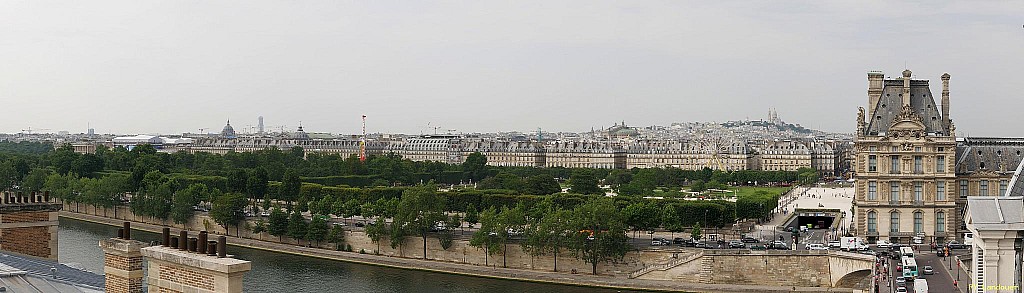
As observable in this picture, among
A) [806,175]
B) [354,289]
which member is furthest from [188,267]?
[806,175]

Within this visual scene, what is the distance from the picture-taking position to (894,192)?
47.9m

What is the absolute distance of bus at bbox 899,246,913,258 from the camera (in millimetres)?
41656

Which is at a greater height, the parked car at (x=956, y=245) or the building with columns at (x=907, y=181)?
the building with columns at (x=907, y=181)

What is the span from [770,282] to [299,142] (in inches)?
5895

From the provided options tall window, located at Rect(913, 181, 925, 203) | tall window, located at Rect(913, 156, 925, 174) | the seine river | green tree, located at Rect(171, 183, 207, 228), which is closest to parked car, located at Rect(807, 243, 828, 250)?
tall window, located at Rect(913, 181, 925, 203)

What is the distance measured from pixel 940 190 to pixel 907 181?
1.54 m

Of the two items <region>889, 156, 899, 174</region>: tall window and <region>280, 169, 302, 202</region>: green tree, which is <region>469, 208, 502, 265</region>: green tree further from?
<region>280, 169, 302, 202</region>: green tree

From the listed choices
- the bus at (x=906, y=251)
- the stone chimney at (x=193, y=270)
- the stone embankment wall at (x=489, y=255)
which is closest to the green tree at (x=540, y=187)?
the stone embankment wall at (x=489, y=255)

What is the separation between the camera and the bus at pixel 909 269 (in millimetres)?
36397

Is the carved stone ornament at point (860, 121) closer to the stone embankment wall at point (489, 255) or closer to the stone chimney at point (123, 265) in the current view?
the stone embankment wall at point (489, 255)

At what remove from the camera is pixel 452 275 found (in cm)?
4903

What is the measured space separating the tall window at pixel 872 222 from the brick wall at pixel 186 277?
135 ft

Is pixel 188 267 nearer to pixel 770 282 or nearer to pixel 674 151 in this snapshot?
pixel 770 282

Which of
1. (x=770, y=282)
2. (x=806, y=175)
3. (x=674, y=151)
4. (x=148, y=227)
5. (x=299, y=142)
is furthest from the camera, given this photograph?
(x=299, y=142)
